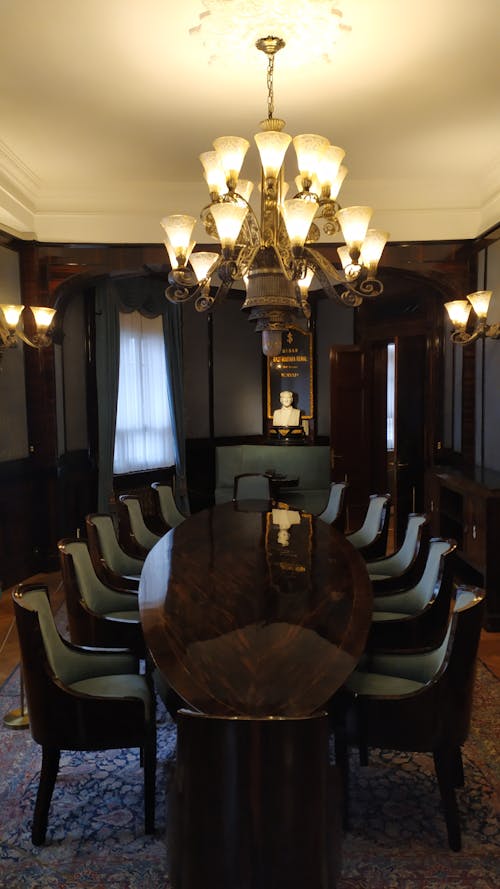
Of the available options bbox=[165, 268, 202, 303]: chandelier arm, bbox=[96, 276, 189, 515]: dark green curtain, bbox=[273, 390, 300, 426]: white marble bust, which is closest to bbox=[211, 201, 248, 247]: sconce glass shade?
bbox=[165, 268, 202, 303]: chandelier arm

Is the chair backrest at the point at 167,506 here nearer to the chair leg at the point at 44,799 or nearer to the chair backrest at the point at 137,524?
the chair backrest at the point at 137,524

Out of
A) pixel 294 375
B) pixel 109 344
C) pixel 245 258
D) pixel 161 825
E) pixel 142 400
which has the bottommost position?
pixel 161 825

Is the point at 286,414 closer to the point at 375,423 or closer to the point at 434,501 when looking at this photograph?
the point at 375,423

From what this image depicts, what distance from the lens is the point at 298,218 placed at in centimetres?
287

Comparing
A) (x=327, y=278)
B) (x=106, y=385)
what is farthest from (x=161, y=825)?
(x=106, y=385)

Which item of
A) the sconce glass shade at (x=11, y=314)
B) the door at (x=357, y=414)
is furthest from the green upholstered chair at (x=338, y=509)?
the door at (x=357, y=414)

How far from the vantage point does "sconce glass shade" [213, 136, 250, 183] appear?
3070mm

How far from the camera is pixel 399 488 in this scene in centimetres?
711

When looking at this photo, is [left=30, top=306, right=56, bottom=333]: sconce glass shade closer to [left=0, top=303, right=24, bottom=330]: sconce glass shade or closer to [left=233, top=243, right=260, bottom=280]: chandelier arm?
[left=0, top=303, right=24, bottom=330]: sconce glass shade

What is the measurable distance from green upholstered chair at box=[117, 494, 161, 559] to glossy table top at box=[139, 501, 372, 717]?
0.33m

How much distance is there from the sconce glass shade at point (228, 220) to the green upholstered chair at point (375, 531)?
75.4 inches

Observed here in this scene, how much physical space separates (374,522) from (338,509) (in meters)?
0.61

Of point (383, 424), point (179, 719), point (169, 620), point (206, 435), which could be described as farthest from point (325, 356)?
point (179, 719)

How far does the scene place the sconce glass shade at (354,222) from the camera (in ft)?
10.4
